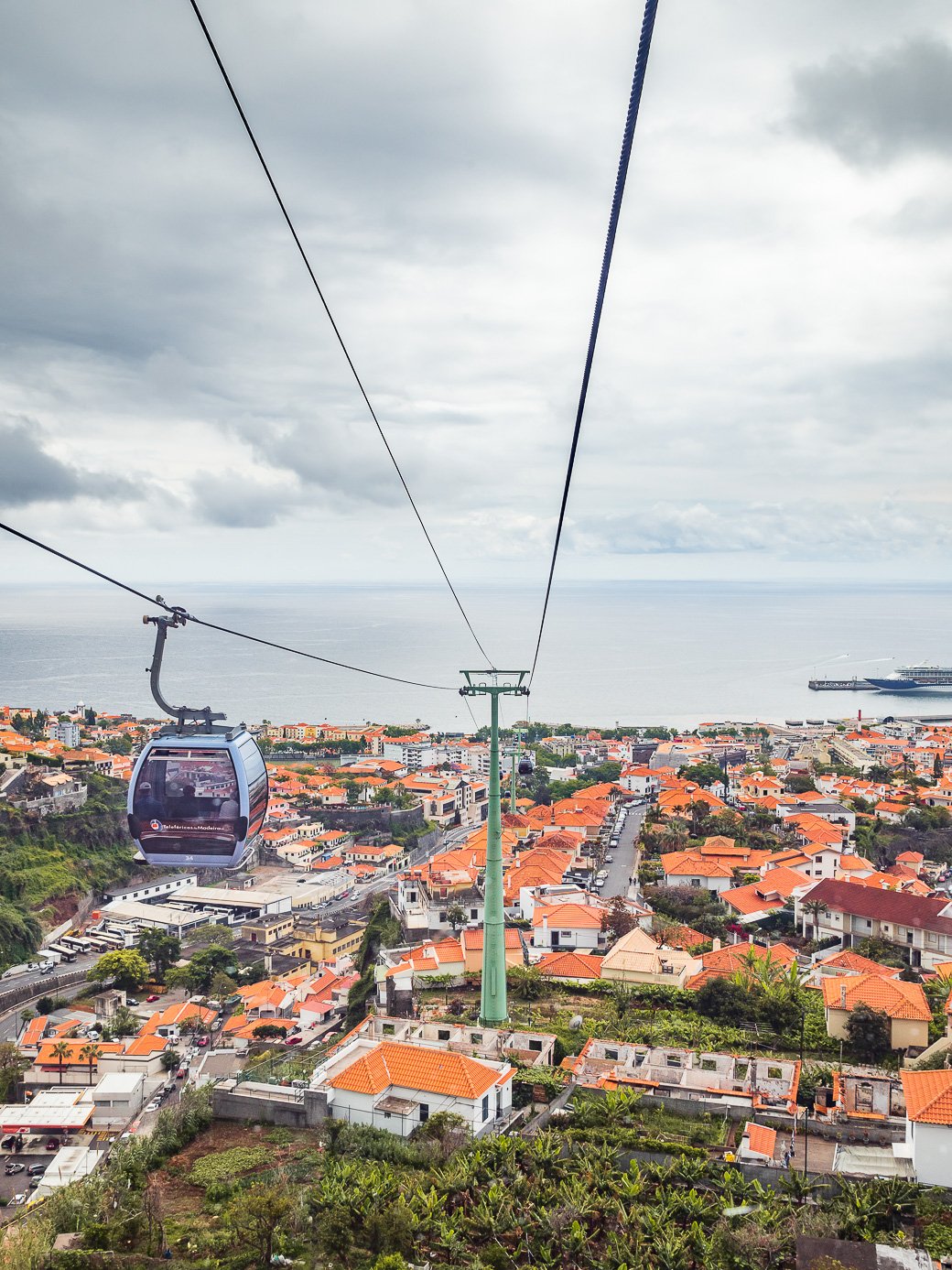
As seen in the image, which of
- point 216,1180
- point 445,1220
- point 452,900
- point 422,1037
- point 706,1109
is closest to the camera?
point 445,1220

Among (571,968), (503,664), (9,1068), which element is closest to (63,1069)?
(9,1068)

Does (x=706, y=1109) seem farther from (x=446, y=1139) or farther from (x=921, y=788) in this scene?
(x=921, y=788)

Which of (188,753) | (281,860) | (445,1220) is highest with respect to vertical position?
(188,753)

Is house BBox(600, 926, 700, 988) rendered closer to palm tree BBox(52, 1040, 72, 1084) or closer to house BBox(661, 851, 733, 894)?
house BBox(661, 851, 733, 894)

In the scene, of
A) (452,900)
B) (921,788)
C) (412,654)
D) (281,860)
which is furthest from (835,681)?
(452,900)

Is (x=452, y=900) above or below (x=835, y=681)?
below

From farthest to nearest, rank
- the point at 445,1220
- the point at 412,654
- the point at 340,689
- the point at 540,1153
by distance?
the point at 412,654 → the point at 340,689 → the point at 540,1153 → the point at 445,1220

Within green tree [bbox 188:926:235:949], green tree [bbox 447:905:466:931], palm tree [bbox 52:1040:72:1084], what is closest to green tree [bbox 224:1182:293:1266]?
palm tree [bbox 52:1040:72:1084]

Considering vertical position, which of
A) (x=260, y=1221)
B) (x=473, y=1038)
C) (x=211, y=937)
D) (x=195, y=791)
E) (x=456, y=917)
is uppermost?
(x=195, y=791)

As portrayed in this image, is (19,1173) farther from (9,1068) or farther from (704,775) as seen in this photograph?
(704,775)
